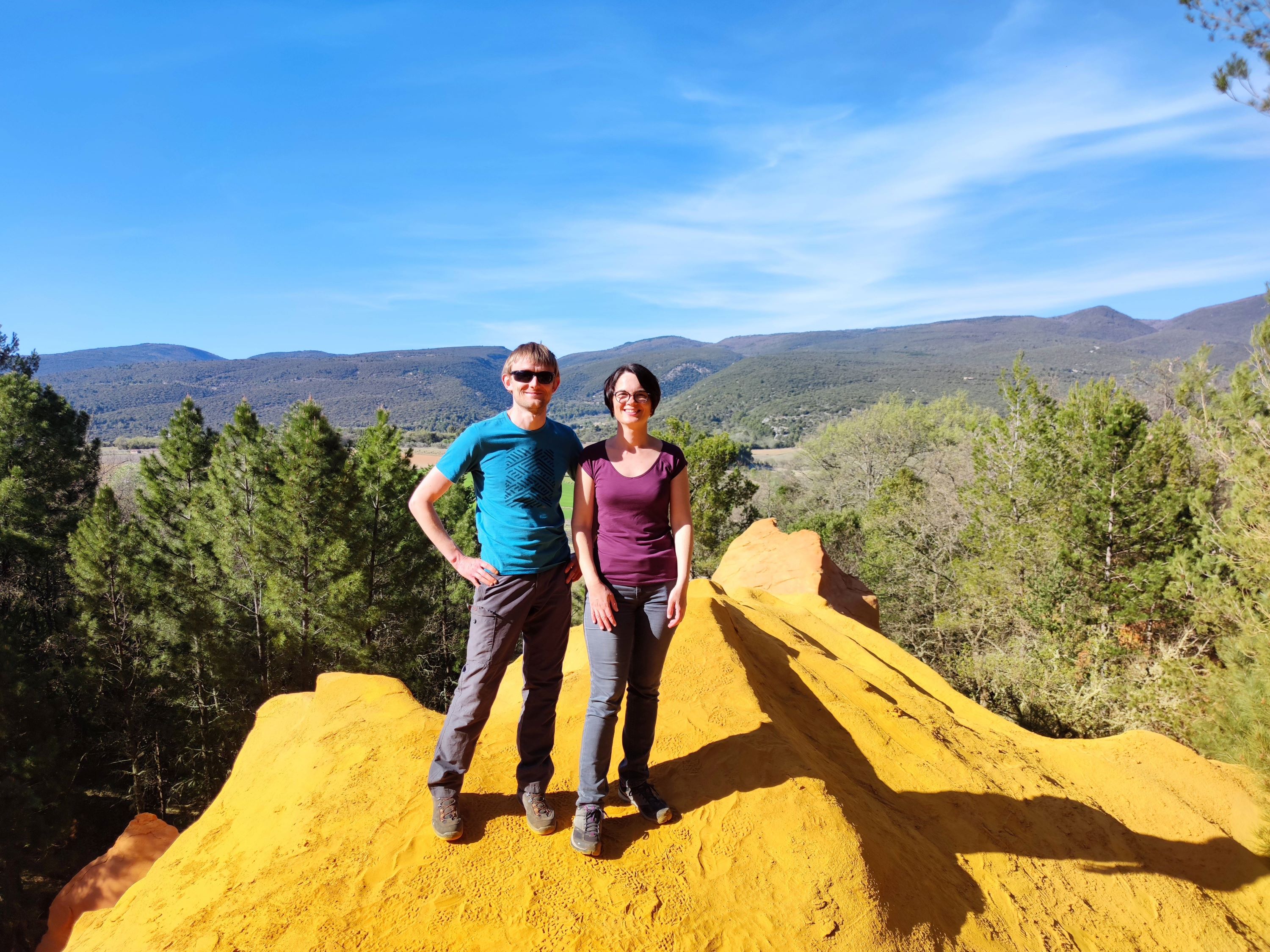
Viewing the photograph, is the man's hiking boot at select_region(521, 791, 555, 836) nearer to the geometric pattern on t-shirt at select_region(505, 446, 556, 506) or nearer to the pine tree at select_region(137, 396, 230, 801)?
the geometric pattern on t-shirt at select_region(505, 446, 556, 506)

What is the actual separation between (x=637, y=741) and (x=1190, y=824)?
555cm

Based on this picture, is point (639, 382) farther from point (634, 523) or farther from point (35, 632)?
point (35, 632)

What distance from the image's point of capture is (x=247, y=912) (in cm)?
288

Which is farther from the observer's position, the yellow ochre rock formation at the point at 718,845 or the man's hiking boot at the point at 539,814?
the man's hiking boot at the point at 539,814

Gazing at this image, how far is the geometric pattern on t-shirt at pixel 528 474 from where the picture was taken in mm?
2889

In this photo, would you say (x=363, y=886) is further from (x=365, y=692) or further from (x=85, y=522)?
(x=85, y=522)

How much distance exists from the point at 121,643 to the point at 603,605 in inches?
692

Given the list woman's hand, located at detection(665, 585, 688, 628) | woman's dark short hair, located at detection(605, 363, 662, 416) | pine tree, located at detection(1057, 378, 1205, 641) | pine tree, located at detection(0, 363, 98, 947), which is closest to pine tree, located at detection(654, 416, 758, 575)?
pine tree, located at detection(1057, 378, 1205, 641)

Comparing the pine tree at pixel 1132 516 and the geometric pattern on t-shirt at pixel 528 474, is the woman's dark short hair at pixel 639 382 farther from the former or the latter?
the pine tree at pixel 1132 516

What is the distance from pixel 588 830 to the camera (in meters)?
2.98

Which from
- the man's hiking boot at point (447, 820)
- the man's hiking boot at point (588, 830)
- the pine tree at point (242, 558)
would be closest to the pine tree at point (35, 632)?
the pine tree at point (242, 558)

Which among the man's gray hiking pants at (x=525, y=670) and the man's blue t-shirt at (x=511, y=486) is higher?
the man's blue t-shirt at (x=511, y=486)

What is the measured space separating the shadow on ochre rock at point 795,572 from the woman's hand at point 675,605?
34.4ft

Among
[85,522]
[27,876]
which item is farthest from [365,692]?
[27,876]
